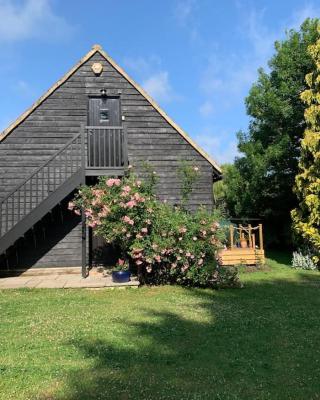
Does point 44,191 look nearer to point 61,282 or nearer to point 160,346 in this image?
point 61,282

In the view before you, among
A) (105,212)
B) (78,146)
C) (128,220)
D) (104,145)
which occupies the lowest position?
(128,220)

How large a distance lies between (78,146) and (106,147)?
3.03 feet

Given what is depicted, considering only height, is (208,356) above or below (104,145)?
below

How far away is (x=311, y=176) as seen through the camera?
14.1 meters

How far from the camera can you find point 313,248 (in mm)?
14359

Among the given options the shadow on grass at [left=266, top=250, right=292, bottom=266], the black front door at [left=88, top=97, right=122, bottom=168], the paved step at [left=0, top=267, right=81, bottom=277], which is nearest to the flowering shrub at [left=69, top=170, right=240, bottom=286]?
the black front door at [left=88, top=97, right=122, bottom=168]

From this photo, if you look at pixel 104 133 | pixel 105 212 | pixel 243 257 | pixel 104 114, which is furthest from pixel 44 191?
pixel 243 257

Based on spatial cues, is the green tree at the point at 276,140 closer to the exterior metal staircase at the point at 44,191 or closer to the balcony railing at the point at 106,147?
the balcony railing at the point at 106,147

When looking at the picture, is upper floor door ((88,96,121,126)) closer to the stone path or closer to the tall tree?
the stone path

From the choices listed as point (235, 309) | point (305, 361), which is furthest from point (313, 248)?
point (305, 361)

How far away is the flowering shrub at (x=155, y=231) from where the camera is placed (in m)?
9.80

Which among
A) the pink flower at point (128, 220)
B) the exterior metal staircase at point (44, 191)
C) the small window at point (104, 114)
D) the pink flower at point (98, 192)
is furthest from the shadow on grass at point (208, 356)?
the small window at point (104, 114)

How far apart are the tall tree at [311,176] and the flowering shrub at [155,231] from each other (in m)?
4.98

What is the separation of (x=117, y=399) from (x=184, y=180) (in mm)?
8838
